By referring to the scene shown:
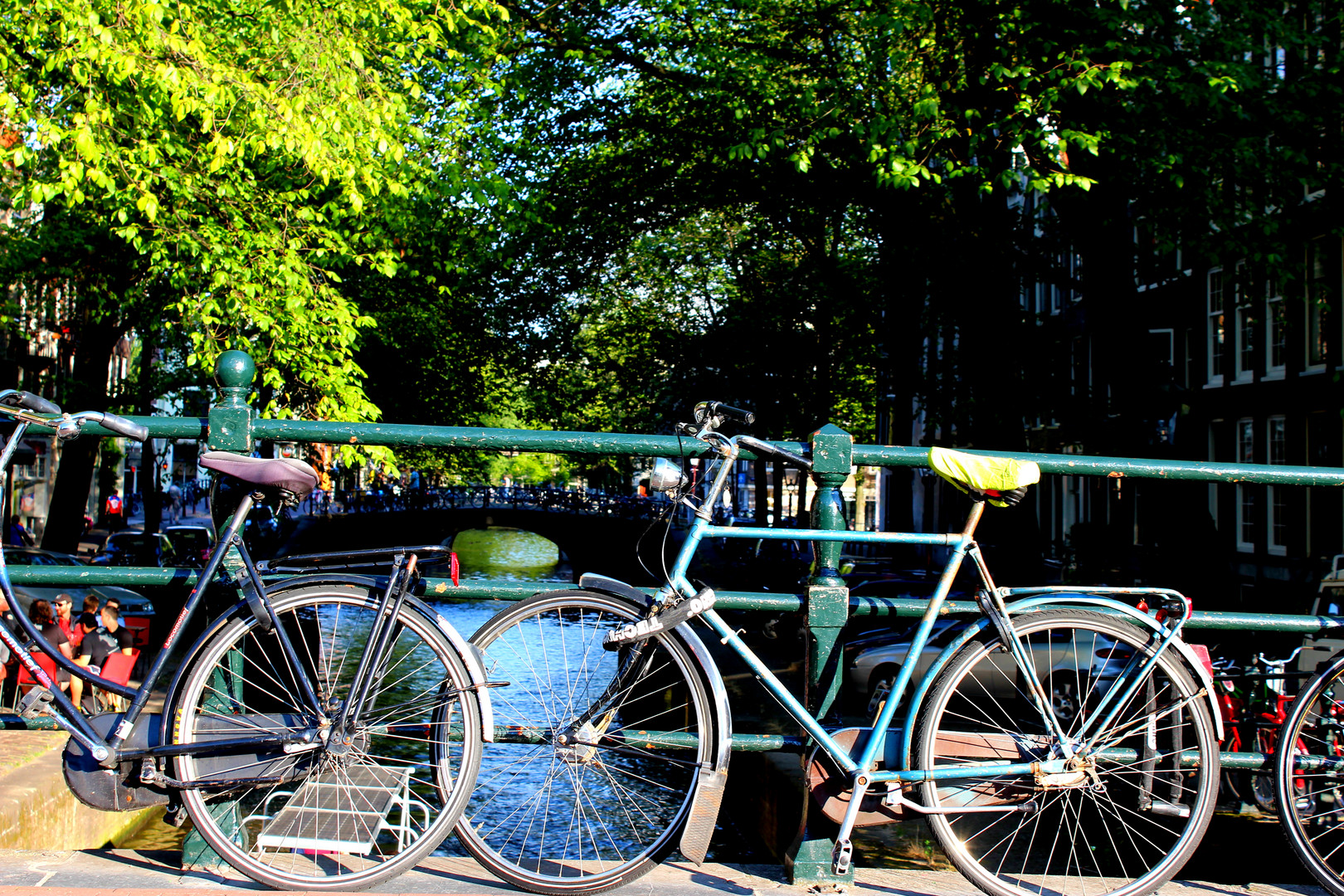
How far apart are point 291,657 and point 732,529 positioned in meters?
1.15

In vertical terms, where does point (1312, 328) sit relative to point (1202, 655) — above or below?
above

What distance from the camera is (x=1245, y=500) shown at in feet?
85.8

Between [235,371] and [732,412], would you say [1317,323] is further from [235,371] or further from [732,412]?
[235,371]

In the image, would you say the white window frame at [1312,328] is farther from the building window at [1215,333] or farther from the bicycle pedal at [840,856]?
the bicycle pedal at [840,856]

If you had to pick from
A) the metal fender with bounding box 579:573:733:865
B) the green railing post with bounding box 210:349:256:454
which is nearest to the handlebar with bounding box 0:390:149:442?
the green railing post with bounding box 210:349:256:454

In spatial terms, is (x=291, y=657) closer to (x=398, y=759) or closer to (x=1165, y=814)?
(x=398, y=759)

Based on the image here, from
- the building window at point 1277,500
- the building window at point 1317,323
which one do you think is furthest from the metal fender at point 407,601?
the building window at point 1277,500

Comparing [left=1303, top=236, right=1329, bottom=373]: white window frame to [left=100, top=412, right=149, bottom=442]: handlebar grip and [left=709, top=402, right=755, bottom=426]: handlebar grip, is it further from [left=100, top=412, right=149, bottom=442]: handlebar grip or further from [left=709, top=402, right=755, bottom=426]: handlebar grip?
[left=100, top=412, right=149, bottom=442]: handlebar grip

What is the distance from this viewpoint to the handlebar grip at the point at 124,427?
2.99m

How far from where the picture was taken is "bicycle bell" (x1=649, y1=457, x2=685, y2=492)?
2977 millimetres

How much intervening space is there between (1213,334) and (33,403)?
28563 millimetres

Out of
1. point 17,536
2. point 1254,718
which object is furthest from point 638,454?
point 17,536

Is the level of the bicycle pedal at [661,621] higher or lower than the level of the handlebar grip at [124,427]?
lower

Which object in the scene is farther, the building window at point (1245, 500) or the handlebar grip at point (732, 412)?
the building window at point (1245, 500)
